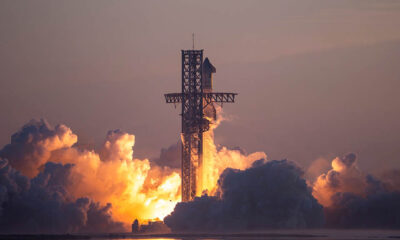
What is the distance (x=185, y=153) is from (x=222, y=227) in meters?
13.4

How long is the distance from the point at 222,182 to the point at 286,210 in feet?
34.7

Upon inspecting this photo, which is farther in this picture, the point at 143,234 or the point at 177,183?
the point at 177,183

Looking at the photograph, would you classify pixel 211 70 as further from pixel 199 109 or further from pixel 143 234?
pixel 143 234

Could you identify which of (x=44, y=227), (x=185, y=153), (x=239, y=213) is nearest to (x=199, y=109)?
(x=185, y=153)

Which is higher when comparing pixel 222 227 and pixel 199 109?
pixel 199 109

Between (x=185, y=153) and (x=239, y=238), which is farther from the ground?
(x=185, y=153)

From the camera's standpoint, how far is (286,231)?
164 metres

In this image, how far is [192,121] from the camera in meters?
168

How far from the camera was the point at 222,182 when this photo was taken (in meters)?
166

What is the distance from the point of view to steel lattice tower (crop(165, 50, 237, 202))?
16775 cm

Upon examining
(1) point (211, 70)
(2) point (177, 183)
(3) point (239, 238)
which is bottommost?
(3) point (239, 238)

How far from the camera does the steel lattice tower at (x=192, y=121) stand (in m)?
168

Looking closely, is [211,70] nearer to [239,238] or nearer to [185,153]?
[185,153]

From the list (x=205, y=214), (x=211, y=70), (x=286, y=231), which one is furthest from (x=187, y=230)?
(x=211, y=70)
